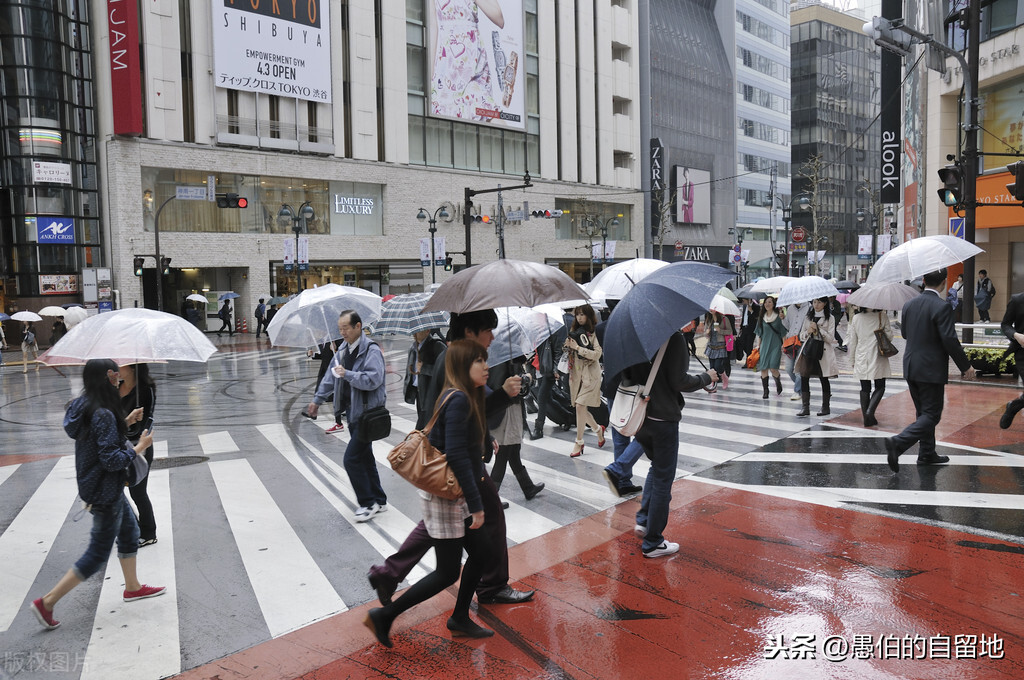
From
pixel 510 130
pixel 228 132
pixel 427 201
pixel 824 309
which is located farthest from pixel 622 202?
pixel 824 309

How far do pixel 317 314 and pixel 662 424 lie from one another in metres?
4.02

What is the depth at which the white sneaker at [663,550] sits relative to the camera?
578cm

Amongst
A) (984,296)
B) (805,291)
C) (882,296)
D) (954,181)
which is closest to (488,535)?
(882,296)

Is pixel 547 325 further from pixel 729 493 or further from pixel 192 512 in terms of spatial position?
pixel 192 512

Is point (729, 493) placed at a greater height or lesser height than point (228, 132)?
lesser

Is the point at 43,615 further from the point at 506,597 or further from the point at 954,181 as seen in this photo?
the point at 954,181

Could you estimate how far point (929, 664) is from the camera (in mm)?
4094

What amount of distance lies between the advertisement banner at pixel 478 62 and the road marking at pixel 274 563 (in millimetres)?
39937

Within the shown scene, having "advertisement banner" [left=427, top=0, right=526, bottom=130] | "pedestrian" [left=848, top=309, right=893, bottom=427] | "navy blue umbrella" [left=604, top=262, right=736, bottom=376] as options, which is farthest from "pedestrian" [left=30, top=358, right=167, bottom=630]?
"advertisement banner" [left=427, top=0, right=526, bottom=130]

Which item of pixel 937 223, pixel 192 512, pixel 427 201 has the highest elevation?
pixel 427 201

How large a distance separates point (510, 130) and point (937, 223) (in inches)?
1117

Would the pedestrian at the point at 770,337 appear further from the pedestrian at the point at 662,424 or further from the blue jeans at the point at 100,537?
the blue jeans at the point at 100,537

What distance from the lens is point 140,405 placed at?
604 cm

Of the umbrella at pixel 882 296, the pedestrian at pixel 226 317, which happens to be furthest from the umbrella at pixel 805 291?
the pedestrian at pixel 226 317
